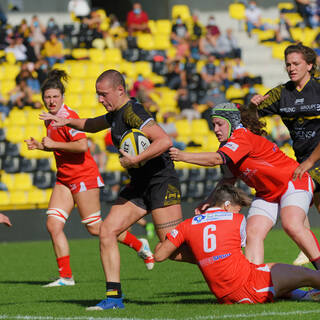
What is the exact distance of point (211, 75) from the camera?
21125mm

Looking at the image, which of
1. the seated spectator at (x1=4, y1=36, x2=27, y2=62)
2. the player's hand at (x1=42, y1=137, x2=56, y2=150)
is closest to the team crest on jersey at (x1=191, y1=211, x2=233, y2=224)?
the player's hand at (x1=42, y1=137, x2=56, y2=150)

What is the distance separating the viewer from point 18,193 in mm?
17031

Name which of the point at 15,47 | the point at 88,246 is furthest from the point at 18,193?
the point at 15,47

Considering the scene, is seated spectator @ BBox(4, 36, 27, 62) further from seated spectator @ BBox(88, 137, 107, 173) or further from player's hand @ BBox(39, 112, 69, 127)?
player's hand @ BBox(39, 112, 69, 127)

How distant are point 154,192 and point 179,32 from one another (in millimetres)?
16090

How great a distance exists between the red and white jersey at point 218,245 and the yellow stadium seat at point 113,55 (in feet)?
50.1

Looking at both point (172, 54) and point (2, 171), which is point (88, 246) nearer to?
point (2, 171)

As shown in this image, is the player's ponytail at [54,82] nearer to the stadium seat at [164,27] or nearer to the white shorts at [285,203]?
the white shorts at [285,203]

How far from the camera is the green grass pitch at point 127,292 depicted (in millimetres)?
6227

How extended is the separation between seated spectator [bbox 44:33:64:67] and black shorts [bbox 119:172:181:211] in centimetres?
1393

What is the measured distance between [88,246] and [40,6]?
11.8 metres

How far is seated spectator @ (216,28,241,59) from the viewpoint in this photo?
2245 cm

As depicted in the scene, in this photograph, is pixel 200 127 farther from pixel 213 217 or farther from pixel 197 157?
pixel 197 157

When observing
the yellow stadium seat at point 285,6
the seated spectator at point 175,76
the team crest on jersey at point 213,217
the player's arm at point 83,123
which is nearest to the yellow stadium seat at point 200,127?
the seated spectator at point 175,76
